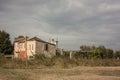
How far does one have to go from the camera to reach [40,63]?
40.8 metres

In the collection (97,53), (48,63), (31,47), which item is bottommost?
(48,63)

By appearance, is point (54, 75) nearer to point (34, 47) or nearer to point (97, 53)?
point (97, 53)

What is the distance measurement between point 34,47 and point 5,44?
11.0 m

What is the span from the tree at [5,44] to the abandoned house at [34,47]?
2.72 m

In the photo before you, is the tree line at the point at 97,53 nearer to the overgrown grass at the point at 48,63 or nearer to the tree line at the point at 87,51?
the tree line at the point at 87,51

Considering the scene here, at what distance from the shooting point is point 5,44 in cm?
7012

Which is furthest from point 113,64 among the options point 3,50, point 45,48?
point 3,50

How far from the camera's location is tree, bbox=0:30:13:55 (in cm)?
6969

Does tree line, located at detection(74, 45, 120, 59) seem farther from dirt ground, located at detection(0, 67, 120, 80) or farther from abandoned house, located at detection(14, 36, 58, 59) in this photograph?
dirt ground, located at detection(0, 67, 120, 80)

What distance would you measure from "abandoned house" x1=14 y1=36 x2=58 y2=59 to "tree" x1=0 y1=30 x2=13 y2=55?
272cm

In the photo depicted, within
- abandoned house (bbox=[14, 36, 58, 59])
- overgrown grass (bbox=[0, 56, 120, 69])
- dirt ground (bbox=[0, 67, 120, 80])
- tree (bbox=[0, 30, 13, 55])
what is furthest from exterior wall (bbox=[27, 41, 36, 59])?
dirt ground (bbox=[0, 67, 120, 80])

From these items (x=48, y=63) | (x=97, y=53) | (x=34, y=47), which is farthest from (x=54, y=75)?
(x=34, y=47)

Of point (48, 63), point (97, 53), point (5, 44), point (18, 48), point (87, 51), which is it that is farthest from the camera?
point (5, 44)

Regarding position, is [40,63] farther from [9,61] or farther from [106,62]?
[106,62]
